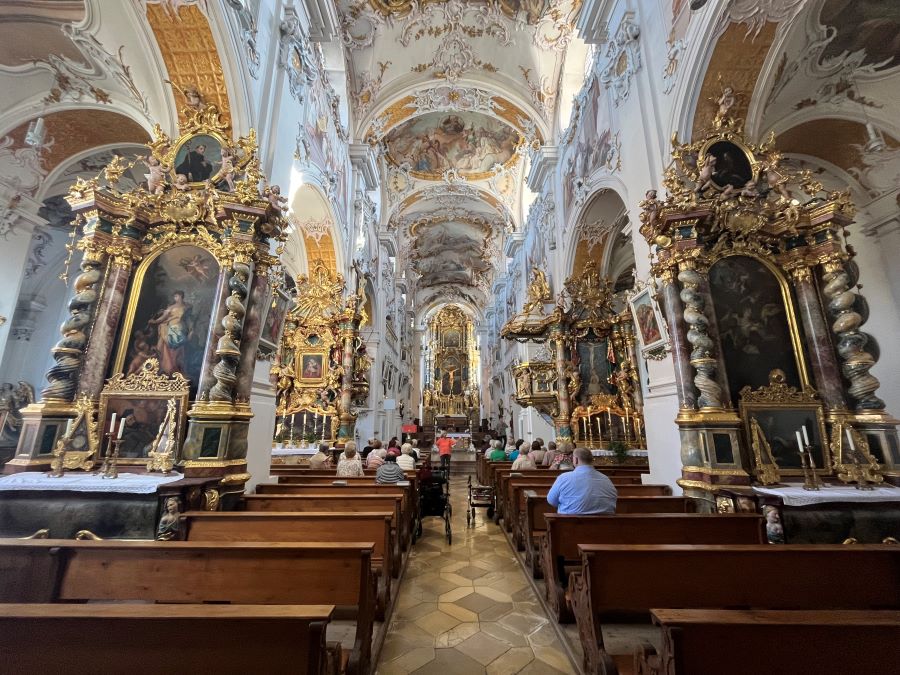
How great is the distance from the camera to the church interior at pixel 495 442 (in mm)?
2096


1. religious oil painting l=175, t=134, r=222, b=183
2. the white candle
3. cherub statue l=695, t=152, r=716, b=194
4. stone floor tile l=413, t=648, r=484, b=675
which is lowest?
stone floor tile l=413, t=648, r=484, b=675

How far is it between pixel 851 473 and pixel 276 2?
10.2 m

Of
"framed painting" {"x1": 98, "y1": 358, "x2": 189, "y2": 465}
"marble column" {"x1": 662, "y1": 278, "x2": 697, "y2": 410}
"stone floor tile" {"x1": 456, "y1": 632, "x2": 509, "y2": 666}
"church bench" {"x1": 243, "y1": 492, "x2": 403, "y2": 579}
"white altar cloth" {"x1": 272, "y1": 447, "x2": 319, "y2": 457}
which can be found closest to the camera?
"stone floor tile" {"x1": 456, "y1": 632, "x2": 509, "y2": 666}

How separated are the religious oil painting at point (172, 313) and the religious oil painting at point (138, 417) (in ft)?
0.93

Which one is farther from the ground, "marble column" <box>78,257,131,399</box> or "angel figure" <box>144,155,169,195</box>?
"angel figure" <box>144,155,169,195</box>

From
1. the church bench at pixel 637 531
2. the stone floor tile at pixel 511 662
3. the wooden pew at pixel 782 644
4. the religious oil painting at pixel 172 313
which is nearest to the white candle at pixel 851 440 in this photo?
the church bench at pixel 637 531

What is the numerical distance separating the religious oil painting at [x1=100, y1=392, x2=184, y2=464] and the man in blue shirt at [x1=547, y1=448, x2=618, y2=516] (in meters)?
4.06

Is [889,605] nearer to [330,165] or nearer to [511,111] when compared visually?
[330,165]

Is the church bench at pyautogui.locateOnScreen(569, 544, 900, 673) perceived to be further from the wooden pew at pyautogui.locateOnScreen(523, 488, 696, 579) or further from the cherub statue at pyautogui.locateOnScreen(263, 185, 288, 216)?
the cherub statue at pyautogui.locateOnScreen(263, 185, 288, 216)

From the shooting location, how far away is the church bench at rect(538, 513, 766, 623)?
293 cm

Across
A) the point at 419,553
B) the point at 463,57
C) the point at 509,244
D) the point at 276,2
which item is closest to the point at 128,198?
the point at 276,2

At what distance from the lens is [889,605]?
2125 millimetres

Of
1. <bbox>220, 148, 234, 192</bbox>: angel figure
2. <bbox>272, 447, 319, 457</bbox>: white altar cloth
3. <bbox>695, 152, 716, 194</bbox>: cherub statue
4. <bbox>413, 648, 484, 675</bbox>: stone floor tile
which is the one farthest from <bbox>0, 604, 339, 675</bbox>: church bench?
<bbox>272, 447, 319, 457</bbox>: white altar cloth

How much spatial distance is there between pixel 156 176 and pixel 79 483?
3.55 m
